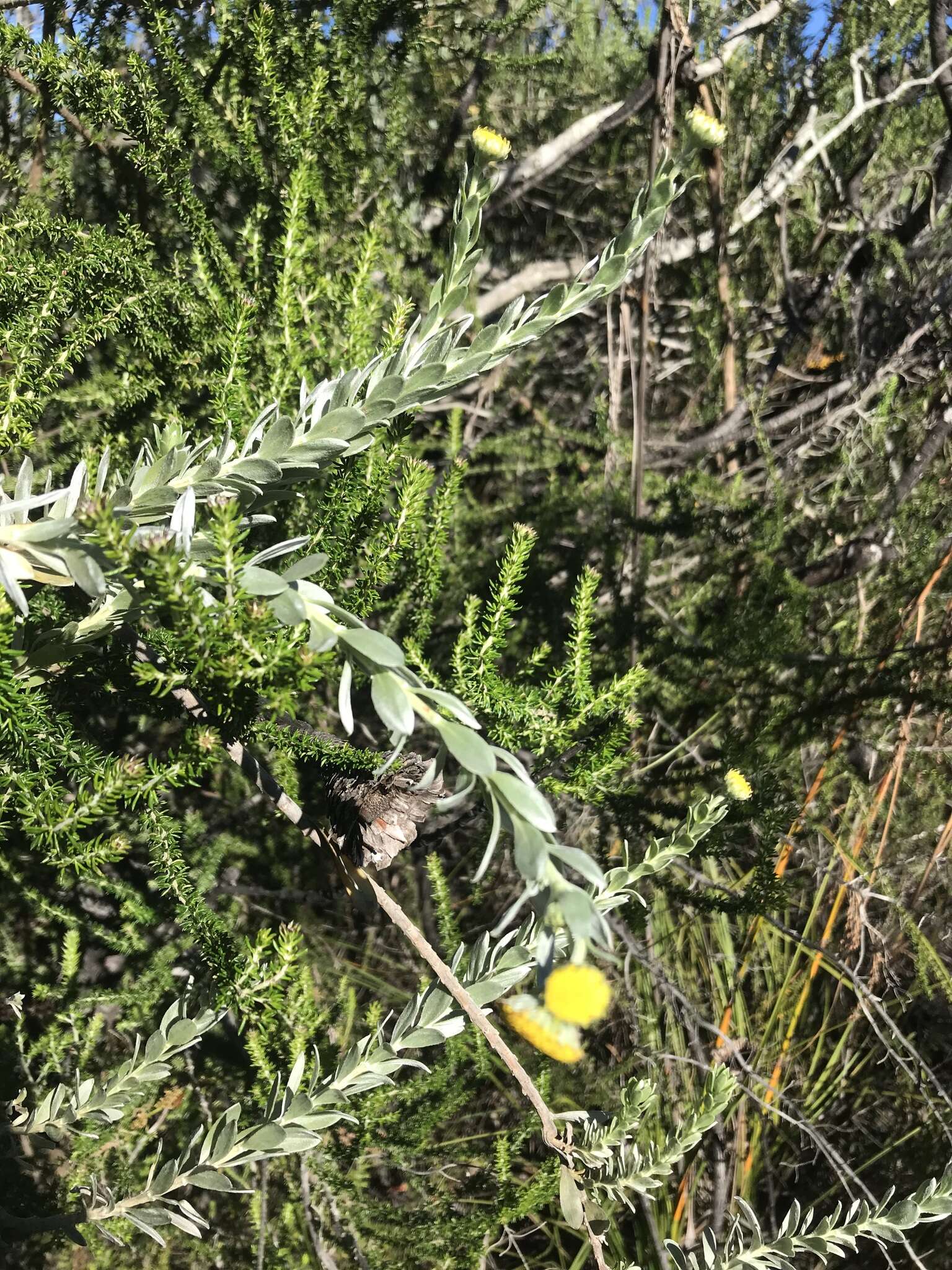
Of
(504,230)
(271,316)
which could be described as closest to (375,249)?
(271,316)

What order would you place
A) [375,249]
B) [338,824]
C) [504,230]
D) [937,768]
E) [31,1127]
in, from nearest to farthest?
1. [338,824]
2. [31,1127]
3. [375,249]
4. [937,768]
5. [504,230]

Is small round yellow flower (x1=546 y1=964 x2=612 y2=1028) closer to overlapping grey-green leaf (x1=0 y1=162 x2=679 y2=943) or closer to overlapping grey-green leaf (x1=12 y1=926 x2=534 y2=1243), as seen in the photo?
overlapping grey-green leaf (x1=0 y1=162 x2=679 y2=943)

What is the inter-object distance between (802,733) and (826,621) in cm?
44

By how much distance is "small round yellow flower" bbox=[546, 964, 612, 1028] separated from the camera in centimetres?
49

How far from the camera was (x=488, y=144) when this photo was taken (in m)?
0.81

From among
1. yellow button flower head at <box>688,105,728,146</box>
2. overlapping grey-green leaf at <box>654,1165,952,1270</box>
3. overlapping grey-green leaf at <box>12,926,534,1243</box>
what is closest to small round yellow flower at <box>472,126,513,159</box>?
yellow button flower head at <box>688,105,728,146</box>

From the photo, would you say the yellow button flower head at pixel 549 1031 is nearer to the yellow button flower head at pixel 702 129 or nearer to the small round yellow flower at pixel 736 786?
the small round yellow flower at pixel 736 786

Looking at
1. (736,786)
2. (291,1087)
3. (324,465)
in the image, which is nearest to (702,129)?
(324,465)

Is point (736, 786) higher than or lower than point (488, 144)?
lower

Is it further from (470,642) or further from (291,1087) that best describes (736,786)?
(291,1087)

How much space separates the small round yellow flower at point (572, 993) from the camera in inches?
19.1

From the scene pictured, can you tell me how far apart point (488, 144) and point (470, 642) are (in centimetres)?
50

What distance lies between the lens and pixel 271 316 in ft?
3.93

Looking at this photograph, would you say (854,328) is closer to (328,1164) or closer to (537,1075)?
(537,1075)
